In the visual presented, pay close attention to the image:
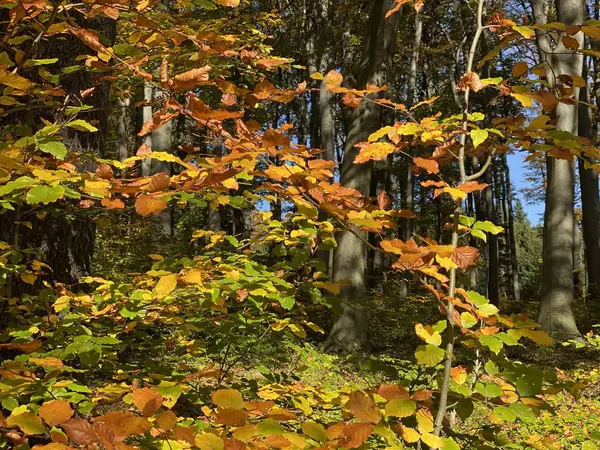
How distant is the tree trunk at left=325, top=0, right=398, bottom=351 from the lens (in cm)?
734

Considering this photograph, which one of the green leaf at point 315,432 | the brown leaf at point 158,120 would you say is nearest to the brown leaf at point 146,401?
the green leaf at point 315,432

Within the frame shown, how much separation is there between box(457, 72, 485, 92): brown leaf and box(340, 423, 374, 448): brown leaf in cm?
118

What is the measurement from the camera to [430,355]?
1.33 m

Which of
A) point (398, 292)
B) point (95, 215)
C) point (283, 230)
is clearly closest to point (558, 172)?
point (283, 230)

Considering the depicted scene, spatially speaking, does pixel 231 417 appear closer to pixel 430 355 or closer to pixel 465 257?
pixel 430 355

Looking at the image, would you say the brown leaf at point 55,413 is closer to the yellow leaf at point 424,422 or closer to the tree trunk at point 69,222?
the yellow leaf at point 424,422

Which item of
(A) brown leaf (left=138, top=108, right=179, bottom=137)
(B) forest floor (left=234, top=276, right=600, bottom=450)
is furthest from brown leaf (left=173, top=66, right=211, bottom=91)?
(B) forest floor (left=234, top=276, right=600, bottom=450)

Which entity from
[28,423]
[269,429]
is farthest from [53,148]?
[269,429]

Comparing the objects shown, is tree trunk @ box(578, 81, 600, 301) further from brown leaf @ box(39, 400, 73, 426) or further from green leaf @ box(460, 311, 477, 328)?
brown leaf @ box(39, 400, 73, 426)

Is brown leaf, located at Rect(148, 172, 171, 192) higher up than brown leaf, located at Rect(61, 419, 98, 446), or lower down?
higher up

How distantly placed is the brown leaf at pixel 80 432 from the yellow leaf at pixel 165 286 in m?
0.65

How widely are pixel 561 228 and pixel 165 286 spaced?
8336 mm

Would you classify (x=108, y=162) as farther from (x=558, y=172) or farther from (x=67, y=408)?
(x=558, y=172)

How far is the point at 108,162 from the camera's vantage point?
6.24 feet
